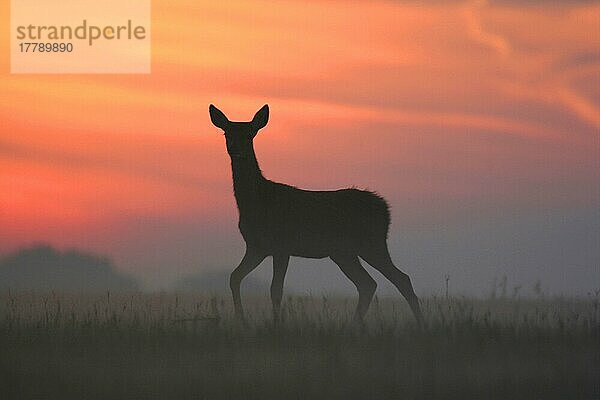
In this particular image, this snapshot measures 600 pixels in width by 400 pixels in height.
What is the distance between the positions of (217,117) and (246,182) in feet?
2.99

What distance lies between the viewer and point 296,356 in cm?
1088

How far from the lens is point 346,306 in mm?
15555

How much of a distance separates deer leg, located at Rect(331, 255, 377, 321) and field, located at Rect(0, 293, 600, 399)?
4.89 feet

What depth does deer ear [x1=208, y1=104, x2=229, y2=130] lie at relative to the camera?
1441 cm

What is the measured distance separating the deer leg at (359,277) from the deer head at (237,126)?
186 centimetres

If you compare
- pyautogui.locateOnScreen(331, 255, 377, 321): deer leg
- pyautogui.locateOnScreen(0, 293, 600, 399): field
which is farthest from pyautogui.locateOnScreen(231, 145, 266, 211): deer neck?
pyautogui.locateOnScreen(0, 293, 600, 399): field

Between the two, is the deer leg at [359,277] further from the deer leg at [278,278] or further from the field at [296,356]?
the field at [296,356]

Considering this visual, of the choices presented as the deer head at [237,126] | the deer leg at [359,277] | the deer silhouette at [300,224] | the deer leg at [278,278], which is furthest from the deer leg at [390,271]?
the deer head at [237,126]

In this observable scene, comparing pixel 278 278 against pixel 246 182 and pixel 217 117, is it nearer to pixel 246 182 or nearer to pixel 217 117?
pixel 246 182

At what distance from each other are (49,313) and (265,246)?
8.43 feet

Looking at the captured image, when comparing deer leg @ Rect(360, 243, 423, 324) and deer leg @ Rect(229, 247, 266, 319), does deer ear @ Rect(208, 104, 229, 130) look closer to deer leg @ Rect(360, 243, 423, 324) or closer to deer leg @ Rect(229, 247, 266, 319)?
deer leg @ Rect(229, 247, 266, 319)

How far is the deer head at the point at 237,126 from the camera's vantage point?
47.3 feet

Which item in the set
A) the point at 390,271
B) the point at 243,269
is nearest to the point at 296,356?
the point at 243,269

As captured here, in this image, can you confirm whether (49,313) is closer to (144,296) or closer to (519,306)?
(144,296)
